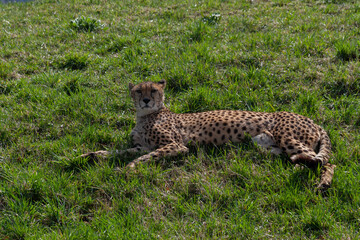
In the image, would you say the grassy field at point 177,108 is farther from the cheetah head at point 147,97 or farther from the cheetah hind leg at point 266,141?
the cheetah head at point 147,97

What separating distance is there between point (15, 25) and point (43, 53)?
7.44 ft

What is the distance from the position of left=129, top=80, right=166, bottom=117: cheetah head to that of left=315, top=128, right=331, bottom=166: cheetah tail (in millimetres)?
1945

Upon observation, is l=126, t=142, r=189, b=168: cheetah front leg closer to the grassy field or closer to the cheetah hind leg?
the grassy field

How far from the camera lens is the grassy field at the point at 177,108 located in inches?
120

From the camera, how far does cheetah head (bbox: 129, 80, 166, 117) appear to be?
4.41 meters

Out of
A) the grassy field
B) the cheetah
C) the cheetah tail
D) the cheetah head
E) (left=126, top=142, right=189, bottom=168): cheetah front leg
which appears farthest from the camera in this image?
the cheetah head

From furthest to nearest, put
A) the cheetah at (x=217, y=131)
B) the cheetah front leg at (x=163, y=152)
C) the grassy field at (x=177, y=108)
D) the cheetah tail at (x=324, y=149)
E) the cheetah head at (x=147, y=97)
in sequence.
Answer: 1. the cheetah head at (x=147, y=97)
2. the cheetah front leg at (x=163, y=152)
3. the cheetah at (x=217, y=131)
4. the cheetah tail at (x=324, y=149)
5. the grassy field at (x=177, y=108)

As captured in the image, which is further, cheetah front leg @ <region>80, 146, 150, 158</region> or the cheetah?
cheetah front leg @ <region>80, 146, 150, 158</region>

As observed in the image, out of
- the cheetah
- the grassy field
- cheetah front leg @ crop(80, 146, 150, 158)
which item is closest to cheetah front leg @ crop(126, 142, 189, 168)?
the cheetah

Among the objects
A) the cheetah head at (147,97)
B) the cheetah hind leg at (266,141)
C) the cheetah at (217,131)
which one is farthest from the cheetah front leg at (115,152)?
the cheetah hind leg at (266,141)

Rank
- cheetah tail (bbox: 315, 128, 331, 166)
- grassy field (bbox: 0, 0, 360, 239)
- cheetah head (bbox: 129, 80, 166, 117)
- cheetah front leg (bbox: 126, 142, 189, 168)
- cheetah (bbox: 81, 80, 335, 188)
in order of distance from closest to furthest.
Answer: grassy field (bbox: 0, 0, 360, 239) → cheetah tail (bbox: 315, 128, 331, 166) → cheetah (bbox: 81, 80, 335, 188) → cheetah front leg (bbox: 126, 142, 189, 168) → cheetah head (bbox: 129, 80, 166, 117)

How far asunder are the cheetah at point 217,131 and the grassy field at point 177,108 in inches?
5.7

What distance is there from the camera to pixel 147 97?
14.5 ft

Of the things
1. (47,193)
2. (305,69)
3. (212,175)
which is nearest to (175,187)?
(212,175)
